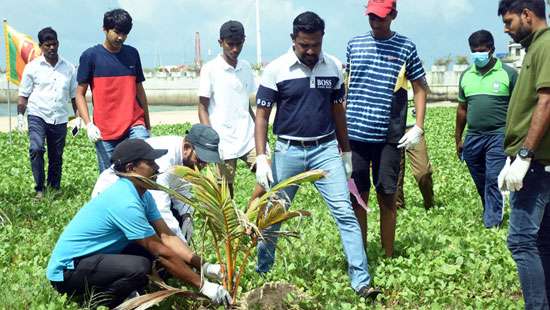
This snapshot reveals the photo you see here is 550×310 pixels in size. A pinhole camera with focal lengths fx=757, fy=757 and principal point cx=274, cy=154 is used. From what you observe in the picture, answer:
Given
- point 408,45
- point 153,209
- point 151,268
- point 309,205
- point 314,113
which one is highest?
point 408,45

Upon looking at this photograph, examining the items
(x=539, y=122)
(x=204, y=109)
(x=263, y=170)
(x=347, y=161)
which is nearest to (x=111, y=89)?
(x=204, y=109)

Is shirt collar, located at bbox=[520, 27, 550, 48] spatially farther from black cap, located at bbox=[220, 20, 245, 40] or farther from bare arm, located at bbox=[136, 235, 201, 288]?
black cap, located at bbox=[220, 20, 245, 40]

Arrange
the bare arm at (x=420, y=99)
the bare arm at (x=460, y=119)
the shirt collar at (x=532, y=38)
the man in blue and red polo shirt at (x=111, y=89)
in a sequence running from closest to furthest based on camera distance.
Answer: the shirt collar at (x=532, y=38), the bare arm at (x=420, y=99), the man in blue and red polo shirt at (x=111, y=89), the bare arm at (x=460, y=119)

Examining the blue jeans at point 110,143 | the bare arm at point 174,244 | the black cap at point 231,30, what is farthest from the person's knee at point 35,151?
the bare arm at point 174,244

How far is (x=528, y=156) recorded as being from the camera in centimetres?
428

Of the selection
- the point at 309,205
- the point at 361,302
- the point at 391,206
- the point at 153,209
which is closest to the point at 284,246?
the point at 391,206

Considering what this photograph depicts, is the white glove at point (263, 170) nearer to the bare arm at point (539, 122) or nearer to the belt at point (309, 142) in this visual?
the belt at point (309, 142)

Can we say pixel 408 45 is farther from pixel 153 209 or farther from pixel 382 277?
pixel 153 209

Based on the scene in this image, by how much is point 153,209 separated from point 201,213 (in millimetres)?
460

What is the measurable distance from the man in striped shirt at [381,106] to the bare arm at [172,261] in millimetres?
1755

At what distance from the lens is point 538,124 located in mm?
4238

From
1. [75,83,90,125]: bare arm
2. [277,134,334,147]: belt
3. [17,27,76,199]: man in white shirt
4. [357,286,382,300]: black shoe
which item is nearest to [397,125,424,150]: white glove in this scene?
[277,134,334,147]: belt

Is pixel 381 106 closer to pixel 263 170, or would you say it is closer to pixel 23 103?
pixel 263 170

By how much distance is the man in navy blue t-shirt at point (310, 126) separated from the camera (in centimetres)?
522
